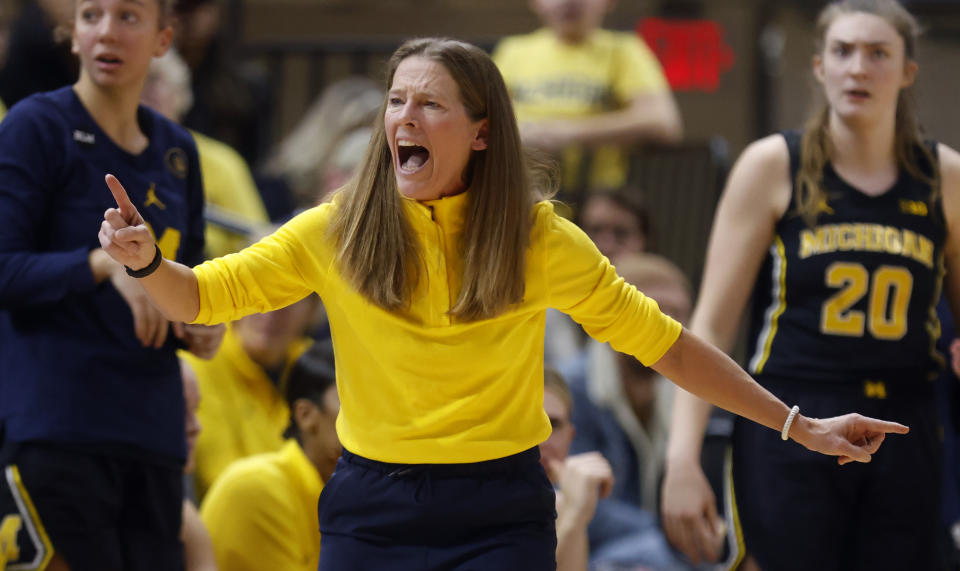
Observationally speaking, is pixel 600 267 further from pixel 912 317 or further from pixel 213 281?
pixel 912 317

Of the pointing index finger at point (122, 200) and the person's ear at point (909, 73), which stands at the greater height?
the person's ear at point (909, 73)

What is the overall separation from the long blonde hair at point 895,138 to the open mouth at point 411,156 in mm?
1194

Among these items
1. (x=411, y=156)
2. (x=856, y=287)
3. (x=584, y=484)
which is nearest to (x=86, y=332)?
(x=411, y=156)

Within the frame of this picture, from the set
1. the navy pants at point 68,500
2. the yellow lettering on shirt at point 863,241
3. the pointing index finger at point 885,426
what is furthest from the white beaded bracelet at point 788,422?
the navy pants at point 68,500

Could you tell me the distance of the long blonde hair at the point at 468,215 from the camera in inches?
97.5

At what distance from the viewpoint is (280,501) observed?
11.9 feet

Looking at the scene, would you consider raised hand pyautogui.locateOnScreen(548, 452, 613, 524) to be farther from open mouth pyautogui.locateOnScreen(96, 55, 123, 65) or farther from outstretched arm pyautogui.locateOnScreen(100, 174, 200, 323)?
open mouth pyautogui.locateOnScreen(96, 55, 123, 65)

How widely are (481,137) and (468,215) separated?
0.16 meters

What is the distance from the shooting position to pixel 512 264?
2506 mm

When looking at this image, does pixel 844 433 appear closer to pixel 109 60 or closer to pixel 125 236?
pixel 125 236

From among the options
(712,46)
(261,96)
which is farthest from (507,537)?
(712,46)

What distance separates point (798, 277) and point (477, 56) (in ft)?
3.86

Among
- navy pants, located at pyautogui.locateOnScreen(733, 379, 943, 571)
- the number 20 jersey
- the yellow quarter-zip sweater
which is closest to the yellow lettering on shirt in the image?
the number 20 jersey

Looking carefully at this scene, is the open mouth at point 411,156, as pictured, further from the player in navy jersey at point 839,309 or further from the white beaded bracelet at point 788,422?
the player in navy jersey at point 839,309
